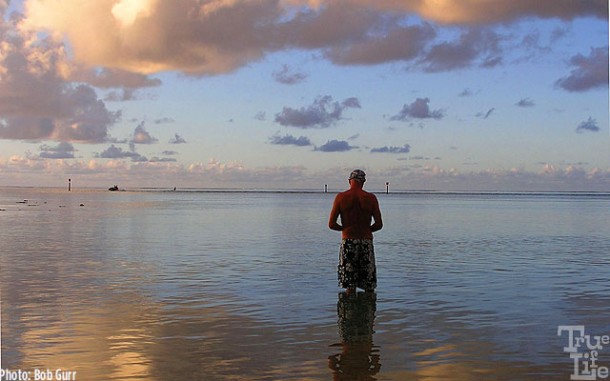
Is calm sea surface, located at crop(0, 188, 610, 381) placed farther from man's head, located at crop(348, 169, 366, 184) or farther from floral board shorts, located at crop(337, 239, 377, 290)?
man's head, located at crop(348, 169, 366, 184)

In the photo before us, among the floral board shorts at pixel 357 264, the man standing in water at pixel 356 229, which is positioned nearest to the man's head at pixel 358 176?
the man standing in water at pixel 356 229

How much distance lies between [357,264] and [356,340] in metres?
3.57

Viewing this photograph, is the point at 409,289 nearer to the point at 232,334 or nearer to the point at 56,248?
the point at 232,334

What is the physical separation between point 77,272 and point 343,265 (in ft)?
28.2

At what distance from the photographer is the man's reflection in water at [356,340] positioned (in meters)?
8.06

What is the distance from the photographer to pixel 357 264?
13.2 metres

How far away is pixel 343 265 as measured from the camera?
13.3 meters

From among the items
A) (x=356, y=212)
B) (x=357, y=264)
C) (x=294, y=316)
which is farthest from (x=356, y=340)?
(x=356, y=212)

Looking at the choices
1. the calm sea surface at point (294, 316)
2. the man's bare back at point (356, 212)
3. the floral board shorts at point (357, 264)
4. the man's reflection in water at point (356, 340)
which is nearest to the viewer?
the man's reflection in water at point (356, 340)

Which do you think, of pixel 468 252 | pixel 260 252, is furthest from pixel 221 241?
pixel 468 252

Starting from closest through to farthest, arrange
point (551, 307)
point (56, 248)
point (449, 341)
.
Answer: point (449, 341)
point (551, 307)
point (56, 248)

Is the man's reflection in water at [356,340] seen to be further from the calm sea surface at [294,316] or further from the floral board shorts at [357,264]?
the floral board shorts at [357,264]

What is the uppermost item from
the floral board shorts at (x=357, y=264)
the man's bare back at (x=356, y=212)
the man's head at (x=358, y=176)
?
the man's head at (x=358, y=176)

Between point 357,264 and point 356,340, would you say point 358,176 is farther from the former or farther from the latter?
point 356,340
